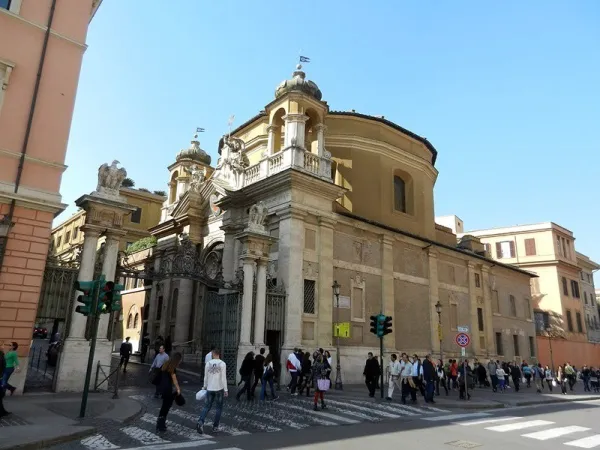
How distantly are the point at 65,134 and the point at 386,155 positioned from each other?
659 inches

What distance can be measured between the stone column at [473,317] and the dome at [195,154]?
18331 millimetres

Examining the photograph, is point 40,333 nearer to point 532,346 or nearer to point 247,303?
point 247,303

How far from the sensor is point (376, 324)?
16.2m

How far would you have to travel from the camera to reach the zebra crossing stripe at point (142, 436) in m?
7.69

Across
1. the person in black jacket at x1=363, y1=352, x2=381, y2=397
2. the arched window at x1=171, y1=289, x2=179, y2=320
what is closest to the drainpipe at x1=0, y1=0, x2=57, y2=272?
the person in black jacket at x1=363, y1=352, x2=381, y2=397

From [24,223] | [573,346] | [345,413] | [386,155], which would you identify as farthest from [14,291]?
[573,346]

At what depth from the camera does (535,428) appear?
10.7 m

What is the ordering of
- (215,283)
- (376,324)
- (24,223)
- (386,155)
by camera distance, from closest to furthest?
(24,223)
(376,324)
(215,283)
(386,155)

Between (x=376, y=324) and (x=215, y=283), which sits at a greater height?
(x=215, y=283)

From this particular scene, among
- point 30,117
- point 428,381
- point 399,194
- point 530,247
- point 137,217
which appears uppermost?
point 137,217

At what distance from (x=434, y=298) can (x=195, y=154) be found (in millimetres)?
17481

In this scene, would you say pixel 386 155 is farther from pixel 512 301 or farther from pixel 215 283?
pixel 512 301

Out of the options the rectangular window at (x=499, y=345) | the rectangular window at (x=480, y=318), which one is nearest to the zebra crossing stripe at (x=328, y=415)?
the rectangular window at (x=480, y=318)

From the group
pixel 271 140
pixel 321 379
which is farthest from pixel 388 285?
pixel 321 379
